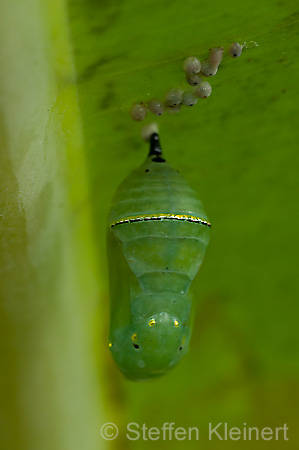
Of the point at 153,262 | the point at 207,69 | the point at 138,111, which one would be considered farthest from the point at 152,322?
the point at 207,69

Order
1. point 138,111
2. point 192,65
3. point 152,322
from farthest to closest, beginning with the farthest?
point 152,322 → point 138,111 → point 192,65

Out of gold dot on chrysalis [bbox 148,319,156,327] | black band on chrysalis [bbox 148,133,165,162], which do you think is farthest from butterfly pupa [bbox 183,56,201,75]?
gold dot on chrysalis [bbox 148,319,156,327]

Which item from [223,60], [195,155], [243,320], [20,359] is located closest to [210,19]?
[223,60]

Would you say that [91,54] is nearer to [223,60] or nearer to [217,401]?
[223,60]

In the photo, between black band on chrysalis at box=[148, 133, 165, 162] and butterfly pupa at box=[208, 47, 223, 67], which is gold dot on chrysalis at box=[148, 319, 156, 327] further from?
butterfly pupa at box=[208, 47, 223, 67]

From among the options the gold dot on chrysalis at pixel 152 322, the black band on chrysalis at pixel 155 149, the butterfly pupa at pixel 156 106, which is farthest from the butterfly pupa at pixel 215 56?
the gold dot on chrysalis at pixel 152 322

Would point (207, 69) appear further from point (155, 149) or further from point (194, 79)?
point (155, 149)
